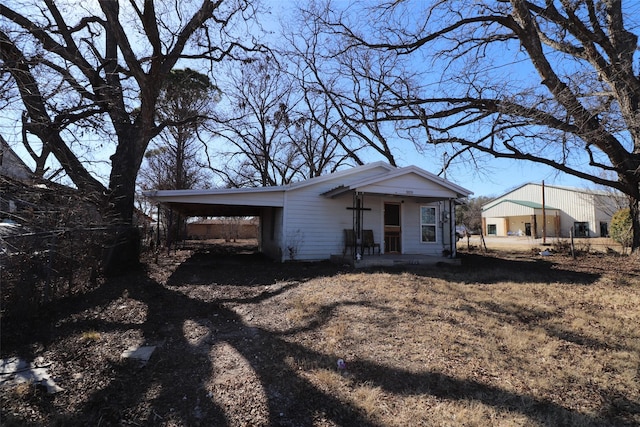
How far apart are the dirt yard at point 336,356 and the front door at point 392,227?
520 centimetres

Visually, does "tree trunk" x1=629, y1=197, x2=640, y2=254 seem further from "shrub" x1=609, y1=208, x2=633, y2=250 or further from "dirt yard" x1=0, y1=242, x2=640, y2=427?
"dirt yard" x1=0, y1=242, x2=640, y2=427

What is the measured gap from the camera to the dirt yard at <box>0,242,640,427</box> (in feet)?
9.66

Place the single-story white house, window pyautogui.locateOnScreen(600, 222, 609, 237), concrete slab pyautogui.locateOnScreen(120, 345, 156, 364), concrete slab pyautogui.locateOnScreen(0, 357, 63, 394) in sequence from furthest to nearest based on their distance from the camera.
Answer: window pyautogui.locateOnScreen(600, 222, 609, 237)
the single-story white house
concrete slab pyautogui.locateOnScreen(120, 345, 156, 364)
concrete slab pyautogui.locateOnScreen(0, 357, 63, 394)

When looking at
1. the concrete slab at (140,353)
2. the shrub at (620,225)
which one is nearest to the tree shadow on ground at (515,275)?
the concrete slab at (140,353)

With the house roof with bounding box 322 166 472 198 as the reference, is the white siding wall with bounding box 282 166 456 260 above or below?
below

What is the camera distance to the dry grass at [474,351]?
301 cm

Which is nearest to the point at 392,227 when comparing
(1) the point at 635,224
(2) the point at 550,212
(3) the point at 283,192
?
(3) the point at 283,192

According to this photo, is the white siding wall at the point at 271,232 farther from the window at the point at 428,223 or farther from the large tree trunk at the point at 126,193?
the window at the point at 428,223

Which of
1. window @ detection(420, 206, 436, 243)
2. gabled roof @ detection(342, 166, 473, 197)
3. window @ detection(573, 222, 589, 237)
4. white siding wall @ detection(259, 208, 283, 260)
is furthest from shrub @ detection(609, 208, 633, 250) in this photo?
window @ detection(573, 222, 589, 237)

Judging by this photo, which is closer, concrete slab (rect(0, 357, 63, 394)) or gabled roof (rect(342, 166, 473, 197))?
concrete slab (rect(0, 357, 63, 394))

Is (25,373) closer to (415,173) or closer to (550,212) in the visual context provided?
(415,173)

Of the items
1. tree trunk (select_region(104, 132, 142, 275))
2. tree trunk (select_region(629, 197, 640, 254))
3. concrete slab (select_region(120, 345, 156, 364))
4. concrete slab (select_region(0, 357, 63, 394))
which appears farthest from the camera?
tree trunk (select_region(629, 197, 640, 254))

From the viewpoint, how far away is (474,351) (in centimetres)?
402

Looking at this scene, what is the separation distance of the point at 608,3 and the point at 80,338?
11.6 m
